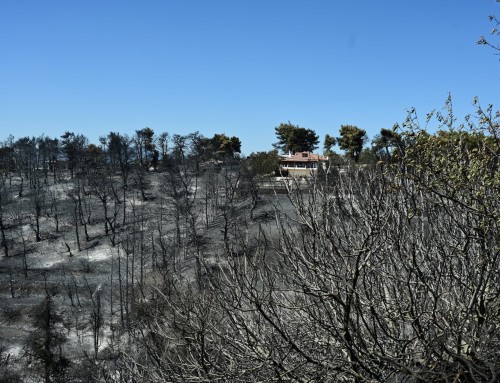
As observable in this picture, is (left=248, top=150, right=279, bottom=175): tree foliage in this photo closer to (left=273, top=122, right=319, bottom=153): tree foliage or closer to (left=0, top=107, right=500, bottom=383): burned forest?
(left=0, top=107, right=500, bottom=383): burned forest

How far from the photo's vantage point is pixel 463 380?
6.89 metres

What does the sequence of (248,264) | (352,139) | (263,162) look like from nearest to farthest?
(248,264) < (263,162) < (352,139)

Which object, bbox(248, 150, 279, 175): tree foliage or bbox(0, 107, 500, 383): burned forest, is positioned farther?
bbox(248, 150, 279, 175): tree foliage

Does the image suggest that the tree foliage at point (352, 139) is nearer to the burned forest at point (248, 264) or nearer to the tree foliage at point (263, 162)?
the burned forest at point (248, 264)

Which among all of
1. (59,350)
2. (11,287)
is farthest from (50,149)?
(59,350)

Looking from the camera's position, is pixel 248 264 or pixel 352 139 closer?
pixel 248 264

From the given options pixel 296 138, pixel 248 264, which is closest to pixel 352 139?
pixel 296 138

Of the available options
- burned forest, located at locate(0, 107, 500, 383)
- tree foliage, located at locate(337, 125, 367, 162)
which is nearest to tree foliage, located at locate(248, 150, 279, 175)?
burned forest, located at locate(0, 107, 500, 383)

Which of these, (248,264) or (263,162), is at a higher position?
(263,162)

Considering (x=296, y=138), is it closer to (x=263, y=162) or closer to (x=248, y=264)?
(x=263, y=162)

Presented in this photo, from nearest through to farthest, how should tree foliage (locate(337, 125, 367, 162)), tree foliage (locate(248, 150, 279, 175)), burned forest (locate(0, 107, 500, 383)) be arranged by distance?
burned forest (locate(0, 107, 500, 383))
tree foliage (locate(248, 150, 279, 175))
tree foliage (locate(337, 125, 367, 162))

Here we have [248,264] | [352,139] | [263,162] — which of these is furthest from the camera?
[352,139]

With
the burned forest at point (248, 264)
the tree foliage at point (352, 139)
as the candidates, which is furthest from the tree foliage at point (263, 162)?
the tree foliage at point (352, 139)

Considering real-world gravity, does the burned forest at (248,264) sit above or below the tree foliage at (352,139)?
below
